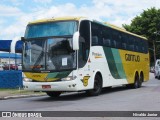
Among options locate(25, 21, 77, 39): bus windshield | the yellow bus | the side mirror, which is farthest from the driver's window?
the side mirror

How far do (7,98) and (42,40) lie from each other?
12.8ft

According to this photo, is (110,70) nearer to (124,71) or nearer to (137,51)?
(124,71)

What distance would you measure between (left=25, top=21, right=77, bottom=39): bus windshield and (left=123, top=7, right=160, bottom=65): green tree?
57.7 metres

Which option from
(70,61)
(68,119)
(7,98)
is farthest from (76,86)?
(68,119)

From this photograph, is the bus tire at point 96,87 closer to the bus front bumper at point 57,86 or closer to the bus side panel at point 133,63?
the bus front bumper at point 57,86

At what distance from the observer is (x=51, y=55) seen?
17.1m

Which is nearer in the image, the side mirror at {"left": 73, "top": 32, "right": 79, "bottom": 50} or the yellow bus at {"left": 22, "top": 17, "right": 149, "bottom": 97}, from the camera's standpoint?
the side mirror at {"left": 73, "top": 32, "right": 79, "bottom": 50}

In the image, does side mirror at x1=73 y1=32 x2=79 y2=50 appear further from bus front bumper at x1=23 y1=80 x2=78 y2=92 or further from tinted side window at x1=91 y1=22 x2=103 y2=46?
tinted side window at x1=91 y1=22 x2=103 y2=46

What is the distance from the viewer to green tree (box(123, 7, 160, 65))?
7444cm

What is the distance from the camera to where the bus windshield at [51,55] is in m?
17.0

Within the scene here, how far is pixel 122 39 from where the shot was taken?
2381 centimetres

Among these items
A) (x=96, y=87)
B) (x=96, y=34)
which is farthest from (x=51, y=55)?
(x=96, y=87)

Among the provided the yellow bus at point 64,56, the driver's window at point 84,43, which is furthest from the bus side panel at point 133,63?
the driver's window at point 84,43

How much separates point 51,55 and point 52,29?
122 centimetres
